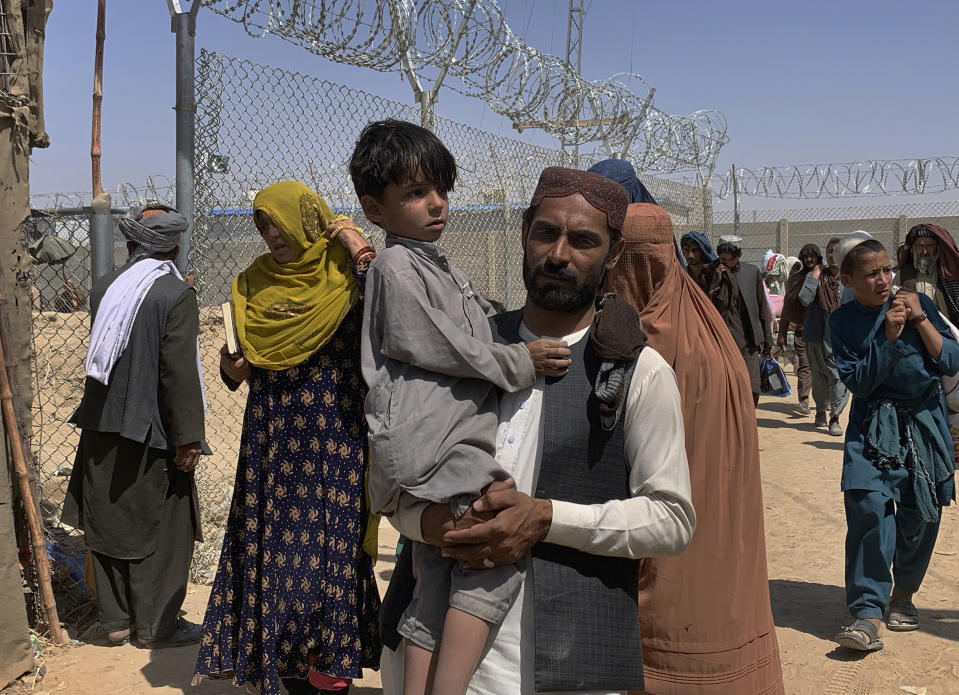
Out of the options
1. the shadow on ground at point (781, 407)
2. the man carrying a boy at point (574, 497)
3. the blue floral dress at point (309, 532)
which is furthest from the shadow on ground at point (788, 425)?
the man carrying a boy at point (574, 497)

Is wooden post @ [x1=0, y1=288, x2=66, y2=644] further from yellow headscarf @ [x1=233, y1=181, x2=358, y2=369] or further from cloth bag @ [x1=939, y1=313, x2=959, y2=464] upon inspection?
cloth bag @ [x1=939, y1=313, x2=959, y2=464]

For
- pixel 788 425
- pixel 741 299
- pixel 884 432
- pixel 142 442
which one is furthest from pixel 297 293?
pixel 788 425

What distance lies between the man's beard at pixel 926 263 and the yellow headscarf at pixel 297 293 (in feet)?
10.7

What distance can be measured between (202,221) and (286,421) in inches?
88.4

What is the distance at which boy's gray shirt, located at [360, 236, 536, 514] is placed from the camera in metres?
1.66

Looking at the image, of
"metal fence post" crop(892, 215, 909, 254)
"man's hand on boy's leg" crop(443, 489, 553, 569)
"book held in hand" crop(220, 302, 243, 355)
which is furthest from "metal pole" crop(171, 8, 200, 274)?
"metal fence post" crop(892, 215, 909, 254)

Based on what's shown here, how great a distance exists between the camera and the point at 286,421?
2.86 meters

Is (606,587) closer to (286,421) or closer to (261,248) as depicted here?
(286,421)

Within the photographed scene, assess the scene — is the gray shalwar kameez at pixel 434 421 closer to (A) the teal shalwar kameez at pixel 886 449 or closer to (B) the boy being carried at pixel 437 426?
(B) the boy being carried at pixel 437 426

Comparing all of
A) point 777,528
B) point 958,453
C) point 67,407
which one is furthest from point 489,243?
point 67,407

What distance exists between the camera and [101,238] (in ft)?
14.3

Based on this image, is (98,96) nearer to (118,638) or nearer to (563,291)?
(118,638)

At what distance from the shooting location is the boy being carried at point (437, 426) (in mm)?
1646

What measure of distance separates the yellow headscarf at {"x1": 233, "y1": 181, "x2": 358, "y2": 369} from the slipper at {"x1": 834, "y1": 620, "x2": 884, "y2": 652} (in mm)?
2840
